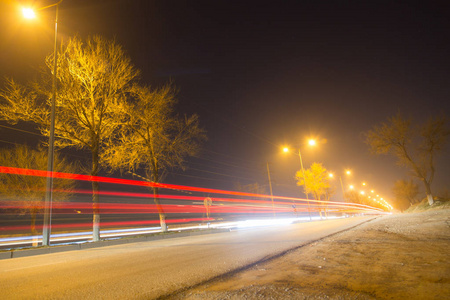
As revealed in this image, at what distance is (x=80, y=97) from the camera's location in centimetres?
1568

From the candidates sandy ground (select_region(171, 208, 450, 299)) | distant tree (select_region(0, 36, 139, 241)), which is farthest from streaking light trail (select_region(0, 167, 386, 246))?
sandy ground (select_region(171, 208, 450, 299))

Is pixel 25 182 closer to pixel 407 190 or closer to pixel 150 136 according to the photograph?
pixel 150 136

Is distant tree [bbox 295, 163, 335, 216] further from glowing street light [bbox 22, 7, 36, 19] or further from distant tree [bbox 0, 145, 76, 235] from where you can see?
glowing street light [bbox 22, 7, 36, 19]

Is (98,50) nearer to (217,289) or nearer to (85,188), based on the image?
(217,289)

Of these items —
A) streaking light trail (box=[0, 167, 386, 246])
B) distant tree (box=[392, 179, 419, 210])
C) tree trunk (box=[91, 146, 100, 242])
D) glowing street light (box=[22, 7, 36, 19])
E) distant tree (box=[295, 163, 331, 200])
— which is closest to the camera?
glowing street light (box=[22, 7, 36, 19])

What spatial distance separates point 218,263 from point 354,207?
81.3m

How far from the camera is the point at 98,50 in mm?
15977

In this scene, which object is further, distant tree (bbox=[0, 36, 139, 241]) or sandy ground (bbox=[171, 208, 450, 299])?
distant tree (bbox=[0, 36, 139, 241])

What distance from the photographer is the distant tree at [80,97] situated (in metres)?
14.5

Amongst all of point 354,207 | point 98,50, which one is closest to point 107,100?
point 98,50

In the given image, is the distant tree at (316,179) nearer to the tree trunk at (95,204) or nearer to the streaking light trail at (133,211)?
the streaking light trail at (133,211)

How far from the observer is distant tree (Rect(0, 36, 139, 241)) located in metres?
14.5

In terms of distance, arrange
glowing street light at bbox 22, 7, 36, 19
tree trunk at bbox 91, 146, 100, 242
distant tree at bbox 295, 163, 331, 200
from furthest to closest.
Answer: distant tree at bbox 295, 163, 331, 200 → tree trunk at bbox 91, 146, 100, 242 → glowing street light at bbox 22, 7, 36, 19

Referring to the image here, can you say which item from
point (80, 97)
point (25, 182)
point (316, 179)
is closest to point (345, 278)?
point (80, 97)
